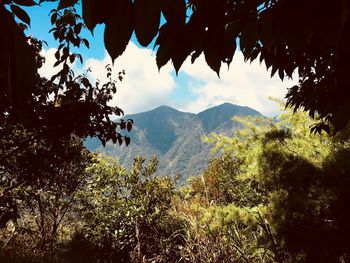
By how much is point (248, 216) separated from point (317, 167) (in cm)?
148

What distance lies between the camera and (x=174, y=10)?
2.06ft

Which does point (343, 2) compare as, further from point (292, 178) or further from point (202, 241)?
point (202, 241)

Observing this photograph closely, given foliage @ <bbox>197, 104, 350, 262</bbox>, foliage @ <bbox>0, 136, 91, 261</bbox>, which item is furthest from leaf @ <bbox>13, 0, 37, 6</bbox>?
foliage @ <bbox>0, 136, 91, 261</bbox>

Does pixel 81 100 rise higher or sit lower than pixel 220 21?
higher

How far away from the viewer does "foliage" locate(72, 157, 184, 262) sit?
8016 millimetres

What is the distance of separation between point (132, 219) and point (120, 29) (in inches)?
311

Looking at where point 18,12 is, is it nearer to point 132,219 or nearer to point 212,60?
point 212,60

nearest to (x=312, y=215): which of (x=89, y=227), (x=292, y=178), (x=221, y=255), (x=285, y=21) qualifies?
(x=292, y=178)

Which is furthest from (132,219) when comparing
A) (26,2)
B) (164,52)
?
(26,2)

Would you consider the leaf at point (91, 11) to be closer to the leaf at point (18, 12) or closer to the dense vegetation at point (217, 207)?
the leaf at point (18, 12)

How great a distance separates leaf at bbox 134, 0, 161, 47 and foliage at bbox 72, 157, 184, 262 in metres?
7.35

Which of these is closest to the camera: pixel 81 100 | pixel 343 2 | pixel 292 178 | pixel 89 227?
pixel 343 2

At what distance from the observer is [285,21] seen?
0.87 meters

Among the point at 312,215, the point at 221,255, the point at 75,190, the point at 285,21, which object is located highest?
the point at 75,190
